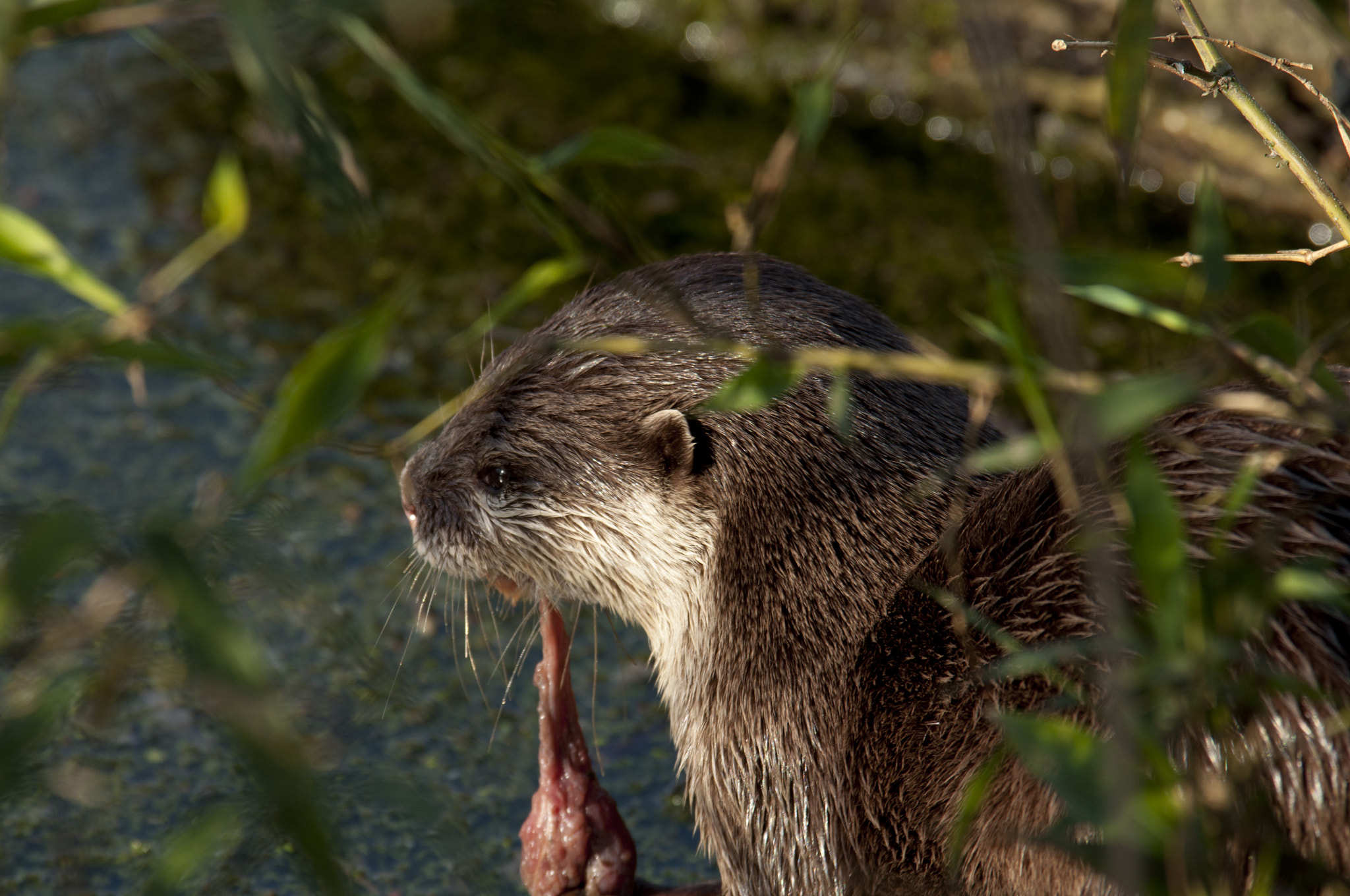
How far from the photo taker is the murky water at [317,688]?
221 cm

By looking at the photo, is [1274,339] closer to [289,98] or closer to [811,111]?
[811,111]

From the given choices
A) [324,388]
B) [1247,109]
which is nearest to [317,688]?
[324,388]

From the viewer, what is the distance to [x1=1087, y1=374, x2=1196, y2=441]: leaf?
3.20 feet

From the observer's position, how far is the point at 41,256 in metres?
1.12

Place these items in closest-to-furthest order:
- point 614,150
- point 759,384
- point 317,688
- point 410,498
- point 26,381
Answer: point 26,381 < point 759,384 < point 614,150 < point 410,498 < point 317,688

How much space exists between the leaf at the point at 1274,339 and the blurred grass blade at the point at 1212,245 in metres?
0.04

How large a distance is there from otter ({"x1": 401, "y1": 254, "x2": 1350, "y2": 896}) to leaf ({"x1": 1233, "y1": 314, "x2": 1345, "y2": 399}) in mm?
472

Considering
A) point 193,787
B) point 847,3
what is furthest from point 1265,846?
point 847,3

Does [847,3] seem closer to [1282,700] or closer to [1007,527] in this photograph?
[1007,527]

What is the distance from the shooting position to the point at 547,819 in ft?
7.32

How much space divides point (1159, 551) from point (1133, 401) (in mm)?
195

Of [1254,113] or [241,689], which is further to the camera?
[1254,113]

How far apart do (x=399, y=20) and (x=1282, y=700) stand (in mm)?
1038

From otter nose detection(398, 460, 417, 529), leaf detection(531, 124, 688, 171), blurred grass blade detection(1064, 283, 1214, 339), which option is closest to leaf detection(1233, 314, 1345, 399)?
blurred grass blade detection(1064, 283, 1214, 339)
